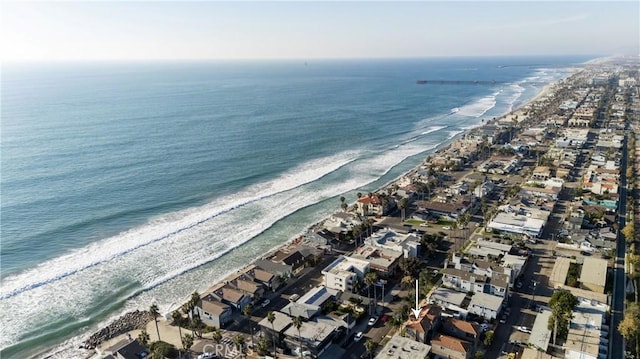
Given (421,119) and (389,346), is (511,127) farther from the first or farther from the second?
(389,346)

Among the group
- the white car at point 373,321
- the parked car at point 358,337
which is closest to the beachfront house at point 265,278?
the white car at point 373,321

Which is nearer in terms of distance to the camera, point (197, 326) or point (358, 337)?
point (358, 337)

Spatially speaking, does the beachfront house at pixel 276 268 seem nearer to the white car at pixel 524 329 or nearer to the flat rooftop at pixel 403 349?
the flat rooftop at pixel 403 349

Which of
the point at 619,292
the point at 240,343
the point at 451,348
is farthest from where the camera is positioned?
the point at 619,292

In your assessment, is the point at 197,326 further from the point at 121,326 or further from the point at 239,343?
the point at 121,326

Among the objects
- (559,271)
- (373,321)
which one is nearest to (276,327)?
(373,321)

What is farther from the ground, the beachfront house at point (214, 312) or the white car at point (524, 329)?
the beachfront house at point (214, 312)

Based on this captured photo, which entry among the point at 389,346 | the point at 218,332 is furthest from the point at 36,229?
the point at 389,346
